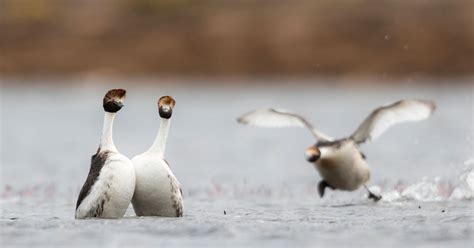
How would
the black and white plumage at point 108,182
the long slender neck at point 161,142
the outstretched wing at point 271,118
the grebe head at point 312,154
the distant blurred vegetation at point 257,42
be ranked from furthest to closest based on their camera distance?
1. the distant blurred vegetation at point 257,42
2. the outstretched wing at point 271,118
3. the grebe head at point 312,154
4. the long slender neck at point 161,142
5. the black and white plumage at point 108,182

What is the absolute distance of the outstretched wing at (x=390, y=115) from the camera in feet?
60.4

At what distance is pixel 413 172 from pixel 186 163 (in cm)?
590

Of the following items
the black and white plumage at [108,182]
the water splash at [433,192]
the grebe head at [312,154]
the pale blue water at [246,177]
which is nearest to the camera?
the pale blue water at [246,177]

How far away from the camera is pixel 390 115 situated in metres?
18.6

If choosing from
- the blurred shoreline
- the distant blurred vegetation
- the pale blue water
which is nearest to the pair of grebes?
the pale blue water

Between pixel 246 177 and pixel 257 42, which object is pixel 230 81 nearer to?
pixel 257 42

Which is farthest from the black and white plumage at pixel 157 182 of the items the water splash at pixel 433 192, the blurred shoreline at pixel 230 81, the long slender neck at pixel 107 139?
the blurred shoreline at pixel 230 81

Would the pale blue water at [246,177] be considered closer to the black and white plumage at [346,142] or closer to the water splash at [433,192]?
the water splash at [433,192]

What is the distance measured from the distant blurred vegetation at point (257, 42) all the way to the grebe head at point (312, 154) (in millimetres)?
49192

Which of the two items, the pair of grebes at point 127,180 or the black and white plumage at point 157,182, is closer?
the pair of grebes at point 127,180

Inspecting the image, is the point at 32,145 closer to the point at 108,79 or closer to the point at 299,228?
the point at 299,228

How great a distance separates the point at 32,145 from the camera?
33969 mm

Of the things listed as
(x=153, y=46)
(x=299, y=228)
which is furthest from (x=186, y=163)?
(x=153, y=46)

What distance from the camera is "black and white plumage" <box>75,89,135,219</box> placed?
46.3 ft
